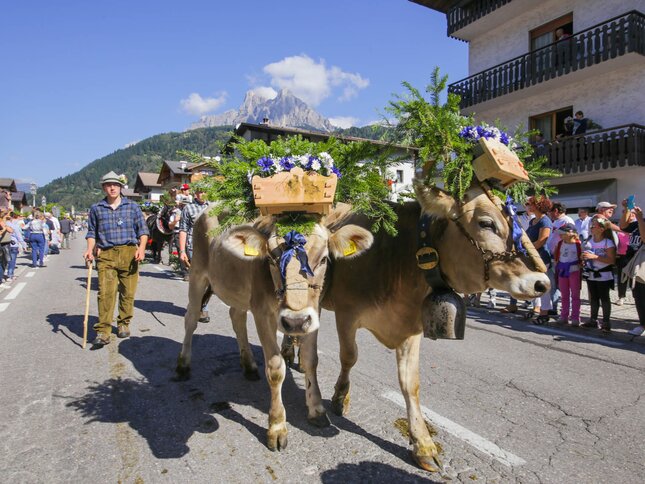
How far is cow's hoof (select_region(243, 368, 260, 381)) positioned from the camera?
4336mm

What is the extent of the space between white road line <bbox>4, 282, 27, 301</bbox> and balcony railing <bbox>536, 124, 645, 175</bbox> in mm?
15701

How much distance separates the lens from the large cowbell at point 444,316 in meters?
2.67

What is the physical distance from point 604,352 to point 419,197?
13.8ft

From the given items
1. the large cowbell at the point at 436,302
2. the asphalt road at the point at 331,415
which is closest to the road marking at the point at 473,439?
the asphalt road at the point at 331,415

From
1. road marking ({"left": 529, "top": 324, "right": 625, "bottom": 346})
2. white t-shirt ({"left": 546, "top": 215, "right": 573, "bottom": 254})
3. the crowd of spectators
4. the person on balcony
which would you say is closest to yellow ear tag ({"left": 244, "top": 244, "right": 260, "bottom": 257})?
the crowd of spectators

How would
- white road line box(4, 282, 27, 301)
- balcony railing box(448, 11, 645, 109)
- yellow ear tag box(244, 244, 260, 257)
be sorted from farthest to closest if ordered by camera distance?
balcony railing box(448, 11, 645, 109) → white road line box(4, 282, 27, 301) → yellow ear tag box(244, 244, 260, 257)

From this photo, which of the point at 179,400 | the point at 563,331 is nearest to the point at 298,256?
the point at 179,400

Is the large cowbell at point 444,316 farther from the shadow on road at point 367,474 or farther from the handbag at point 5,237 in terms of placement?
the handbag at point 5,237

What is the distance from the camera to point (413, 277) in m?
2.99

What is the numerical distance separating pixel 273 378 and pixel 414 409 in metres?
0.98

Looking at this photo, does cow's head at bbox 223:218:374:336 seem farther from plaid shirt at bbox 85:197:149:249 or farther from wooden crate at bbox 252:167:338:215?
plaid shirt at bbox 85:197:149:249

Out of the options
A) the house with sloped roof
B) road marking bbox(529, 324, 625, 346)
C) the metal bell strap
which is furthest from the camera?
the house with sloped roof

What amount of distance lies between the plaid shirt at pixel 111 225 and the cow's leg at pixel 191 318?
5.62 ft

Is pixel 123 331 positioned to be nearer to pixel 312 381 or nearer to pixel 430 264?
pixel 312 381
